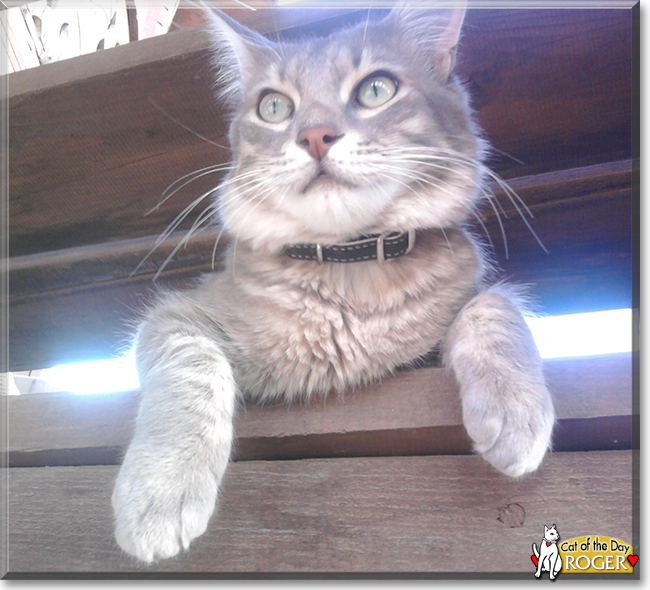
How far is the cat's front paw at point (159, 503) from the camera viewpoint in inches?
25.6

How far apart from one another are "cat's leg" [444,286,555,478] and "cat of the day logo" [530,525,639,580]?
0.09 meters

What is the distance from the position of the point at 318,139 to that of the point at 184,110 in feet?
1.15

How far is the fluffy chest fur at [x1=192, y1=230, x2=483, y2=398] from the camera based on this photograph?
35.1 inches

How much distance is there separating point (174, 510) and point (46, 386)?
833 mm

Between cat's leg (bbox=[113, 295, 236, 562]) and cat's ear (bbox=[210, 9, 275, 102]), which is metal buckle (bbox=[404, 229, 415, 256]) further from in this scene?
cat's ear (bbox=[210, 9, 275, 102])

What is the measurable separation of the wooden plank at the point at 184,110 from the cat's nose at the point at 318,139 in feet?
0.89

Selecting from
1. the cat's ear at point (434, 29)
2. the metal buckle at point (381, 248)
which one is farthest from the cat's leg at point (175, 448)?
the cat's ear at point (434, 29)

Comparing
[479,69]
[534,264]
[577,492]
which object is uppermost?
[479,69]

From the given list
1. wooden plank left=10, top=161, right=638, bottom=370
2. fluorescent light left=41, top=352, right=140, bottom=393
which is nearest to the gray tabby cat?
fluorescent light left=41, top=352, right=140, bottom=393

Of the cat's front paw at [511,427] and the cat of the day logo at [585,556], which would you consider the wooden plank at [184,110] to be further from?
the cat of the day logo at [585,556]

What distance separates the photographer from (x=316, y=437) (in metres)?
0.74

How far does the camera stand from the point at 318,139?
834 mm

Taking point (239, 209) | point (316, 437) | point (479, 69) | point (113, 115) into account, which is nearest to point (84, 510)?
point (316, 437)

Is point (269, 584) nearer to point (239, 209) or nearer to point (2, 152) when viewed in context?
point (239, 209)
